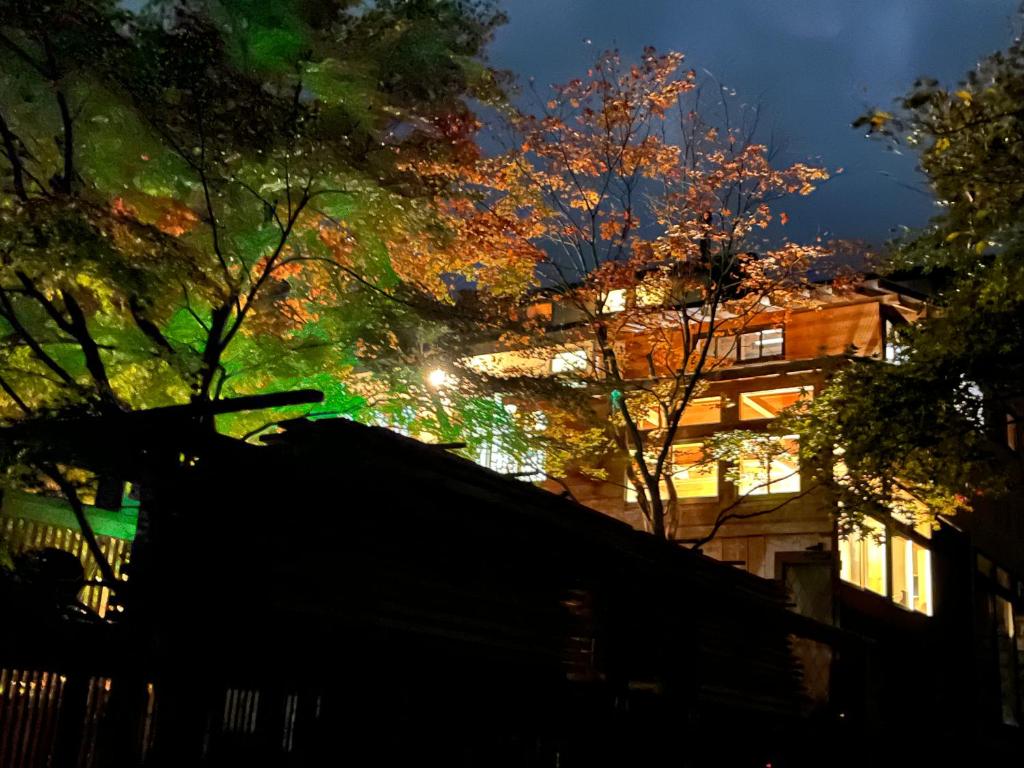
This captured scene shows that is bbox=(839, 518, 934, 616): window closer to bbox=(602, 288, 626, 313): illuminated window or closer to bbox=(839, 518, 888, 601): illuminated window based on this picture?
bbox=(839, 518, 888, 601): illuminated window

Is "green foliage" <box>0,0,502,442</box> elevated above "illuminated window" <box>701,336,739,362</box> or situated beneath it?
situated beneath

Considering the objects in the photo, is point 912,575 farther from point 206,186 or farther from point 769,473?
point 206,186

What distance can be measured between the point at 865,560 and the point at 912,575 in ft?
10.0

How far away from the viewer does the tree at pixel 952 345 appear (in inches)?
566

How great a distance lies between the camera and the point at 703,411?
2761 centimetres

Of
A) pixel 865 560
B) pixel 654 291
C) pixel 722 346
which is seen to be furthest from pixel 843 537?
pixel 654 291

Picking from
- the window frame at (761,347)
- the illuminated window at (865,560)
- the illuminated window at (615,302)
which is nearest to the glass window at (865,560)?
the illuminated window at (865,560)

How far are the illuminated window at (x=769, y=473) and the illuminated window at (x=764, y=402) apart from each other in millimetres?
1657

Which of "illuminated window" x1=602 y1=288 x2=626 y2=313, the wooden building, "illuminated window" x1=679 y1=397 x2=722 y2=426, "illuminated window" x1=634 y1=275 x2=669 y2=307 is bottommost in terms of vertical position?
the wooden building

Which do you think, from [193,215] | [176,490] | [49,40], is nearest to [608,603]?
[176,490]

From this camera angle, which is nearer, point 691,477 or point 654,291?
point 654,291

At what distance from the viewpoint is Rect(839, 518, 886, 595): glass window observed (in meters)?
25.3

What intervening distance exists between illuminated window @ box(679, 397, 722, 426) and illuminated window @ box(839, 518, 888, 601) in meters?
4.86

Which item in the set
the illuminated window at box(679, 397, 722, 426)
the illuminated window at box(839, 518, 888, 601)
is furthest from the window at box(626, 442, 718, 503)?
the illuminated window at box(839, 518, 888, 601)
